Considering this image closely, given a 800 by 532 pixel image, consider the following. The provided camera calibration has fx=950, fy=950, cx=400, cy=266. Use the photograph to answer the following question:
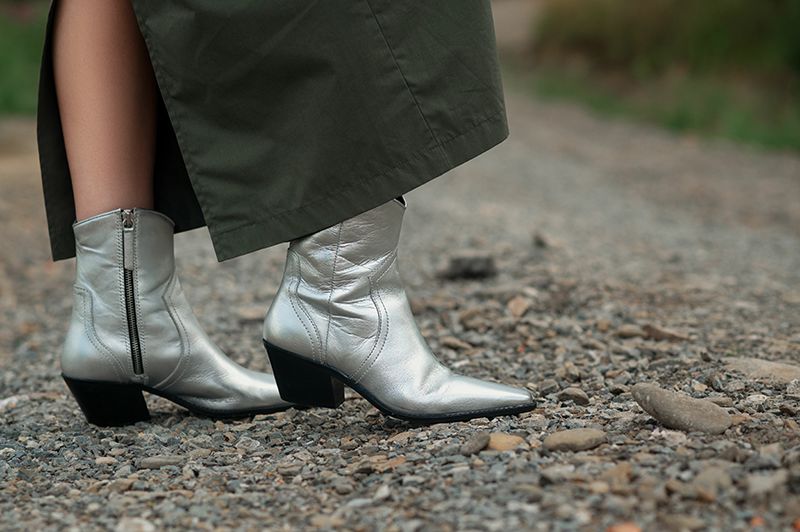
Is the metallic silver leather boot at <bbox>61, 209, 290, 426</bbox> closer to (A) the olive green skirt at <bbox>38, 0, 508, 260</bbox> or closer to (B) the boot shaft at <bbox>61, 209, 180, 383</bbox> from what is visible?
(B) the boot shaft at <bbox>61, 209, 180, 383</bbox>

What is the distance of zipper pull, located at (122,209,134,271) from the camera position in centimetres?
123

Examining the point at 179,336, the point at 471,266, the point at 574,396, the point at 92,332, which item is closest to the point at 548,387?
the point at 574,396

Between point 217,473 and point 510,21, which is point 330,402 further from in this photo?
point 510,21

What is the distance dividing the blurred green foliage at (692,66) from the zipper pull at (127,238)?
5473mm

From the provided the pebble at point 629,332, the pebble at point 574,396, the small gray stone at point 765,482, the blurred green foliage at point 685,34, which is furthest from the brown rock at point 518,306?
the blurred green foliage at point 685,34

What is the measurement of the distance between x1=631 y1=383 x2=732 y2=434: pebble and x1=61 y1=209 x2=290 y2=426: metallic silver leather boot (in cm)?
53

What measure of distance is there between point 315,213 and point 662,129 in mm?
6337

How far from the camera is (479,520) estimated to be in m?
0.92

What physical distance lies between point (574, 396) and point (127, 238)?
642 mm

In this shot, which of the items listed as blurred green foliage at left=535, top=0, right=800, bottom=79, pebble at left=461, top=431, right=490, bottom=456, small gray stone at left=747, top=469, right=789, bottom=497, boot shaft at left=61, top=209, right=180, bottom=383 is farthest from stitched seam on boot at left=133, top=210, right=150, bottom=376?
blurred green foliage at left=535, top=0, right=800, bottom=79

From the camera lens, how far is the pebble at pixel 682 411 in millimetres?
1117

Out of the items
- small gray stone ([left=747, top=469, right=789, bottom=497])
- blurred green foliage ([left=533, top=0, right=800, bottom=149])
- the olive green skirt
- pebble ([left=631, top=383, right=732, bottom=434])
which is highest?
the olive green skirt

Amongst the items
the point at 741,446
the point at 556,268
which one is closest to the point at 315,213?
the point at 741,446

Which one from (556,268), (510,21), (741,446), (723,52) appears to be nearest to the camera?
(741,446)
